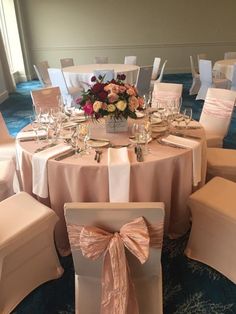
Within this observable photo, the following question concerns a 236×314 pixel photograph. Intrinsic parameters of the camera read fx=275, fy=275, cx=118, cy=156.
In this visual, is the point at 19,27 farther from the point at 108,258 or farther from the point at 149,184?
the point at 108,258

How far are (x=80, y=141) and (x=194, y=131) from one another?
0.92 metres

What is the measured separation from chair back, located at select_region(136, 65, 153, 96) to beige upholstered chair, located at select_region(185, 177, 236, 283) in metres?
3.16

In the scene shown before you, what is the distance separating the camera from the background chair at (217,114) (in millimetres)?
2787

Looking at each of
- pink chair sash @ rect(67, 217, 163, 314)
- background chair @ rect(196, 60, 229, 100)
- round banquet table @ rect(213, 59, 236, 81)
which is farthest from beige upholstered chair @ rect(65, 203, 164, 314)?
round banquet table @ rect(213, 59, 236, 81)

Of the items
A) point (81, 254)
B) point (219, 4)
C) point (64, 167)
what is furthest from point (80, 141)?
point (219, 4)

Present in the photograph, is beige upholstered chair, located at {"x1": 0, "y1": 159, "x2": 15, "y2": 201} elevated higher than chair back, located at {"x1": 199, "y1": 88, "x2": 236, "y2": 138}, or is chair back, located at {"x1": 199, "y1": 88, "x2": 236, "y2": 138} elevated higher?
chair back, located at {"x1": 199, "y1": 88, "x2": 236, "y2": 138}

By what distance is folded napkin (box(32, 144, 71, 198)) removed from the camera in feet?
5.91

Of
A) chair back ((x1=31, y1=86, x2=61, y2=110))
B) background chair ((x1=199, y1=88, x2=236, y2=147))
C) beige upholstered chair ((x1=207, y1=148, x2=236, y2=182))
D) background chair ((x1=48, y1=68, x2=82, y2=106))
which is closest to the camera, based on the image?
beige upholstered chair ((x1=207, y1=148, x2=236, y2=182))

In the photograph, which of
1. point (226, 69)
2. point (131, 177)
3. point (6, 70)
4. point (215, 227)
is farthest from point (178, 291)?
point (6, 70)

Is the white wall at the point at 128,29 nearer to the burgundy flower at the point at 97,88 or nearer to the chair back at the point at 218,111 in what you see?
the chair back at the point at 218,111

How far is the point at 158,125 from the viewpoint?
2.31 metres

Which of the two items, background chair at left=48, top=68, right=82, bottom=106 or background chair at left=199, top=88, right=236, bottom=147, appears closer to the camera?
background chair at left=199, top=88, right=236, bottom=147

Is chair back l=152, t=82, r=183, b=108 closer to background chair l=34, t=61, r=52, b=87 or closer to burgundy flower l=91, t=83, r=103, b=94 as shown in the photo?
burgundy flower l=91, t=83, r=103, b=94

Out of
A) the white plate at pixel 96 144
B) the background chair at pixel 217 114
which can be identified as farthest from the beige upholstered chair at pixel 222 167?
the white plate at pixel 96 144
